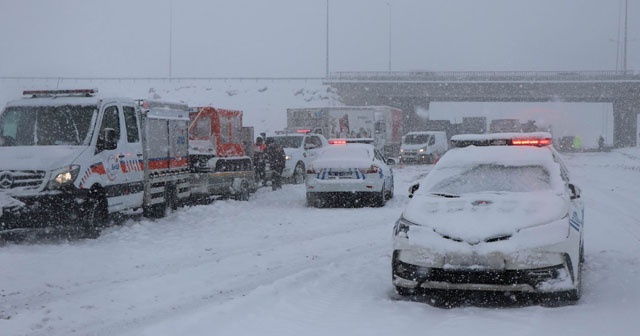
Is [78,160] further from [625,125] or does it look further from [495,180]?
[625,125]

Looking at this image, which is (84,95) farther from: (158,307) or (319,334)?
(319,334)

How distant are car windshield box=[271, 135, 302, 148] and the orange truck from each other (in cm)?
604

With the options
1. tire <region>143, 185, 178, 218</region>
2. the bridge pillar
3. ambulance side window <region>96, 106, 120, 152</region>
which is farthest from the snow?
the bridge pillar

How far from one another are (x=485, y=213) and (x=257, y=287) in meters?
2.64

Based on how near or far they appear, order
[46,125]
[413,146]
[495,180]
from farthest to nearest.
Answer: [413,146]
[46,125]
[495,180]

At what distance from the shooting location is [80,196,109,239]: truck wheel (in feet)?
37.9

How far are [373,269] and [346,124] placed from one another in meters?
33.5

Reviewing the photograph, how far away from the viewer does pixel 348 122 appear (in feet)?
139

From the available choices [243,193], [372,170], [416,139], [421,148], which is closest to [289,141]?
[243,193]

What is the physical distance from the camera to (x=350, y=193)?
1708cm

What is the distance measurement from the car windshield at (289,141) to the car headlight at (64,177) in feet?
50.0

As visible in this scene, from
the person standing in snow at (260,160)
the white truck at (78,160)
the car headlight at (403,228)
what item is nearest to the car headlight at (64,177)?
the white truck at (78,160)

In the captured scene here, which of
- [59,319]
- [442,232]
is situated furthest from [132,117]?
[442,232]

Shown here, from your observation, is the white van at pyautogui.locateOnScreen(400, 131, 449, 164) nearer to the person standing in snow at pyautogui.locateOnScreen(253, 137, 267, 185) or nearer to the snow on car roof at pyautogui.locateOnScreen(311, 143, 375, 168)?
the person standing in snow at pyautogui.locateOnScreen(253, 137, 267, 185)
